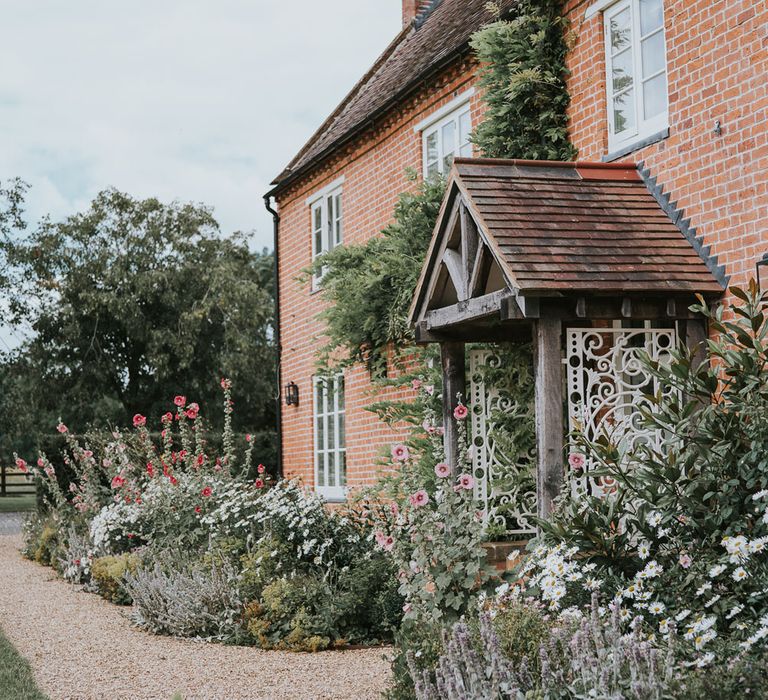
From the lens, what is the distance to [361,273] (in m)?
12.3

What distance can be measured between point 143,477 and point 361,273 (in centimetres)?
415

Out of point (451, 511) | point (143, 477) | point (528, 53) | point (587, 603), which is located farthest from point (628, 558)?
point (143, 477)

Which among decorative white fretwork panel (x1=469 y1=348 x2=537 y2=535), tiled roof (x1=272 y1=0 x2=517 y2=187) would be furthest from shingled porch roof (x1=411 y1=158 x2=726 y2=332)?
tiled roof (x1=272 y1=0 x2=517 y2=187)

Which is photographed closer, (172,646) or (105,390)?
(172,646)

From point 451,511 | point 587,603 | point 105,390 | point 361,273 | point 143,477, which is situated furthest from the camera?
Answer: point 105,390

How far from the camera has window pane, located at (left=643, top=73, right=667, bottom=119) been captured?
27.5 feet

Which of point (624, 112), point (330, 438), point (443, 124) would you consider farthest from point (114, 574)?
point (624, 112)

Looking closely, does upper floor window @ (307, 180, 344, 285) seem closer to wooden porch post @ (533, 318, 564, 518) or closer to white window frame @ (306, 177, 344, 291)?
white window frame @ (306, 177, 344, 291)

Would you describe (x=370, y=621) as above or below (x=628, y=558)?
below

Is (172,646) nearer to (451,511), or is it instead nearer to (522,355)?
(451,511)

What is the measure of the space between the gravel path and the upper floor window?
7124 mm

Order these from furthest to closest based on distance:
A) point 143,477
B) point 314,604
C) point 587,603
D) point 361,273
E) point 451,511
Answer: point 143,477 → point 361,273 → point 314,604 → point 451,511 → point 587,603

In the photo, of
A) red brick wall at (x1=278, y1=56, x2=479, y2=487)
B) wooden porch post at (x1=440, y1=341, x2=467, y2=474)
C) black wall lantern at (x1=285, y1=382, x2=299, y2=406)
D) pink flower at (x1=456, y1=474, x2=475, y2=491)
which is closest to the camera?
pink flower at (x1=456, y1=474, x2=475, y2=491)

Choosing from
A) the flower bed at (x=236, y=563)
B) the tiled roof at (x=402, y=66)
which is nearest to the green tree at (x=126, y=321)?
the tiled roof at (x=402, y=66)
